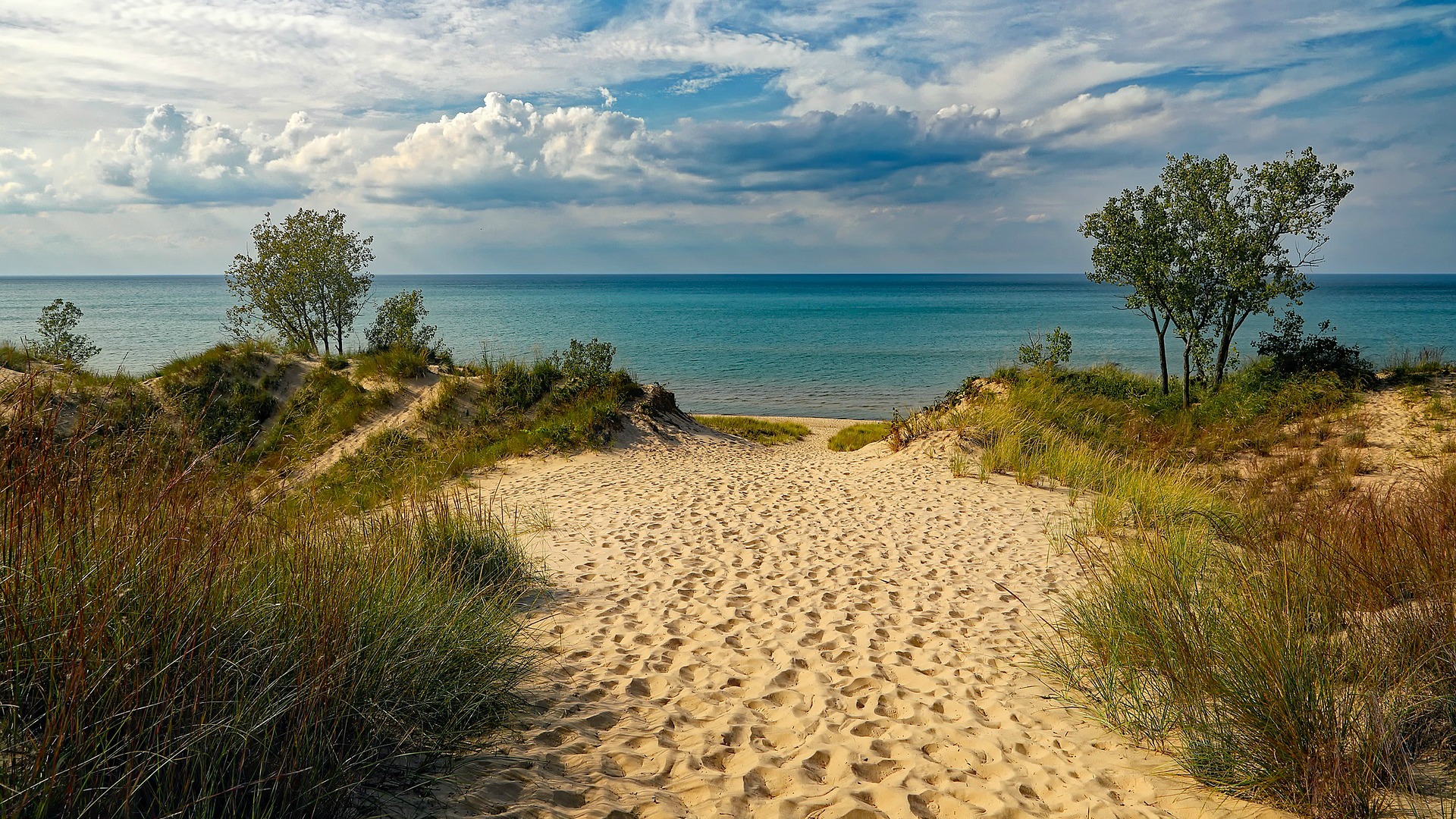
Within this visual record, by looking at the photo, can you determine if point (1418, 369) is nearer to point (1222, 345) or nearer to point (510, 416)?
point (1222, 345)

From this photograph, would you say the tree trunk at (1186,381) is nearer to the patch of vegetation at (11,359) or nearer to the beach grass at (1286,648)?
the beach grass at (1286,648)

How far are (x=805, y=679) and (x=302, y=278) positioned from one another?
25471 millimetres

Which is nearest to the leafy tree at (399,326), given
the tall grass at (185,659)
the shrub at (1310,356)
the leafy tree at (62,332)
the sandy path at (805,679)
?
the leafy tree at (62,332)

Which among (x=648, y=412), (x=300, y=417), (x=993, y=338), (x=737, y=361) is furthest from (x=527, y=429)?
(x=993, y=338)

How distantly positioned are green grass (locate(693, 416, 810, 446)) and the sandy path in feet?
37.3

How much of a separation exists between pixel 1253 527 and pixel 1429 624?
9.43ft

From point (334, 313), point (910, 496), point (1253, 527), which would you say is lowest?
point (910, 496)

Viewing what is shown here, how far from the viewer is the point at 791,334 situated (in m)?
71.3

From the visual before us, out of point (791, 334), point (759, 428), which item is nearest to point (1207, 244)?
point (759, 428)

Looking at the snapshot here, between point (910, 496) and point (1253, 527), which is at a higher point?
point (1253, 527)

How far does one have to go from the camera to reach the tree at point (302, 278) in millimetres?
25062

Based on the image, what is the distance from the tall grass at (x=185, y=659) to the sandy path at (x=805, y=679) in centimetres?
58

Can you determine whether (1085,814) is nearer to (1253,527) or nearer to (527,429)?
(1253,527)

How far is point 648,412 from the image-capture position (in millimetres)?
18672
